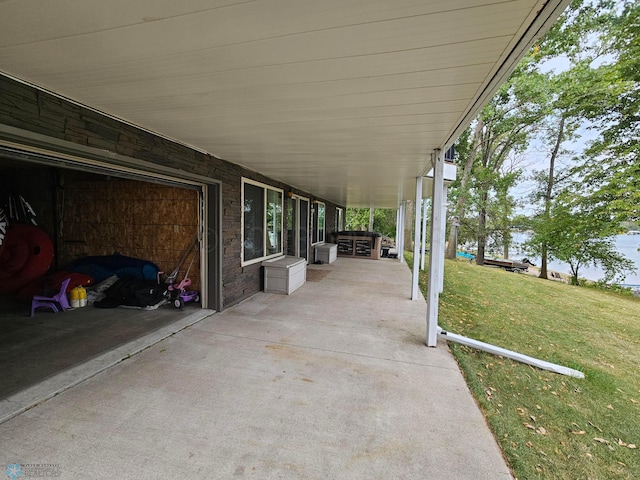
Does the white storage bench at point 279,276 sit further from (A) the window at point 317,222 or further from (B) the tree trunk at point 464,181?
(B) the tree trunk at point 464,181

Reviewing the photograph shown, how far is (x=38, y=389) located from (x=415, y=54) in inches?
151

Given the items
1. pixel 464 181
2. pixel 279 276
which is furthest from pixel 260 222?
pixel 464 181

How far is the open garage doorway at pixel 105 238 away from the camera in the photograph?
3225mm

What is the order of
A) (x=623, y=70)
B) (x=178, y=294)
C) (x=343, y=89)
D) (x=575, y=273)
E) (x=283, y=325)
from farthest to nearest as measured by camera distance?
(x=575, y=273)
(x=623, y=70)
(x=178, y=294)
(x=283, y=325)
(x=343, y=89)

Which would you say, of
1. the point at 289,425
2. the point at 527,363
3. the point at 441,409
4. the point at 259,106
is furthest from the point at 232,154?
the point at 527,363

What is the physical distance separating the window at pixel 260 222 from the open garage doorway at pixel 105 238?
893 mm

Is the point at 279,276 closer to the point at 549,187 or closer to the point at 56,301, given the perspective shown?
the point at 56,301

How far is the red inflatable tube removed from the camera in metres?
4.31

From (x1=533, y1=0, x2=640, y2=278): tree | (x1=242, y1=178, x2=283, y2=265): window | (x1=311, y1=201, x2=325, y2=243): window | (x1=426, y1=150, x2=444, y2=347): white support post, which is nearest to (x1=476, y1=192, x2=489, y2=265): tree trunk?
(x1=533, y1=0, x2=640, y2=278): tree

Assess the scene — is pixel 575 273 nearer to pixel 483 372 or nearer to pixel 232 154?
pixel 483 372

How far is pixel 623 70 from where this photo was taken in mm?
8227

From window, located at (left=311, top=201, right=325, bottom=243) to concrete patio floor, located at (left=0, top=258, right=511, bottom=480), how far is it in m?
6.58

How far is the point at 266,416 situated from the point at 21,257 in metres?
5.10

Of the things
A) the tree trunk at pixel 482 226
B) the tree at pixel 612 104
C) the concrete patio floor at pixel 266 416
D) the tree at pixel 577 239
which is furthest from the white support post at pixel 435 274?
the tree trunk at pixel 482 226
